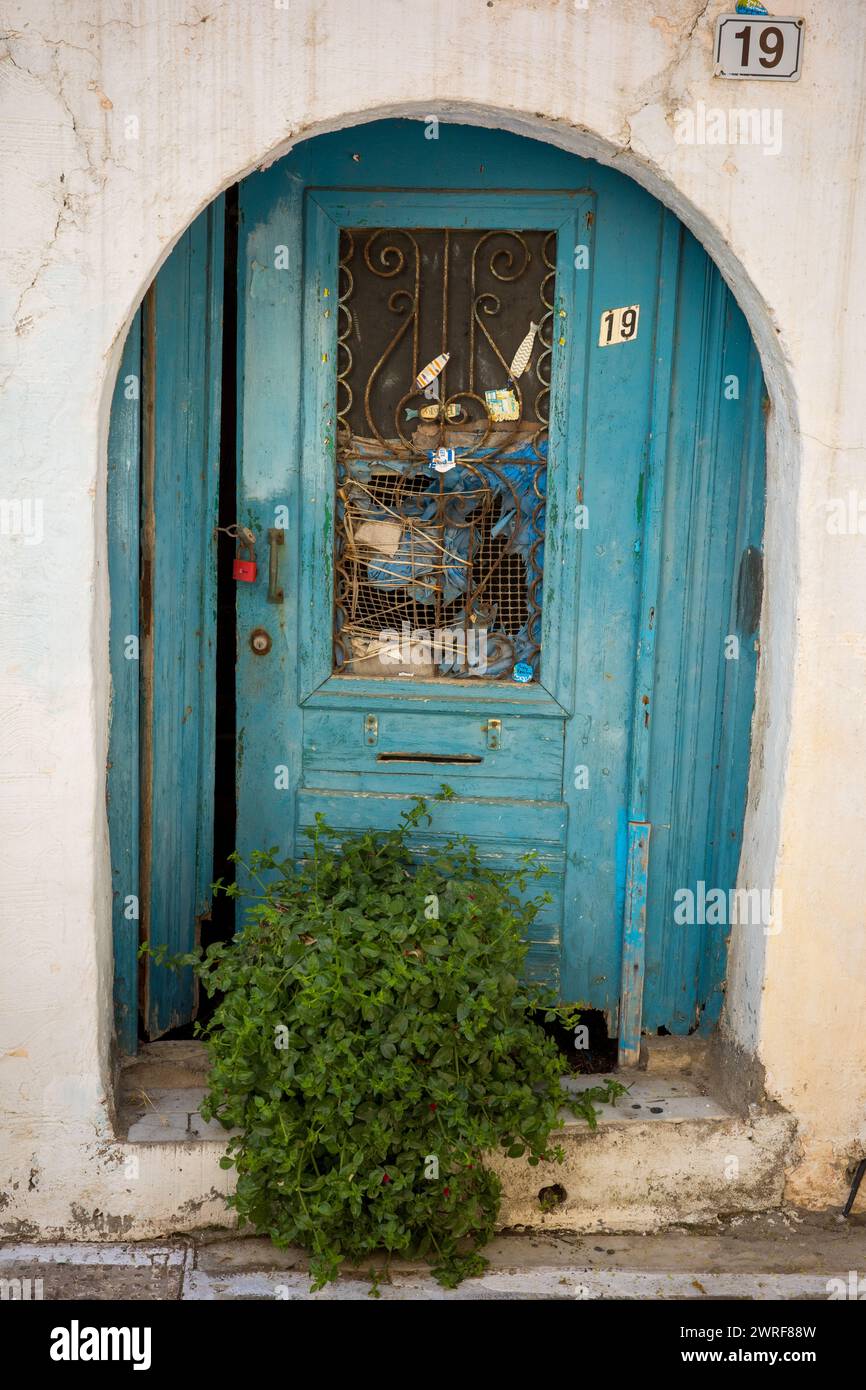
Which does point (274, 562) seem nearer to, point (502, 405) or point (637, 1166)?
point (502, 405)

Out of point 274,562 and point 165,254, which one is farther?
point 274,562

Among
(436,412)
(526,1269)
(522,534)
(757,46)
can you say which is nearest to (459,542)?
(522,534)

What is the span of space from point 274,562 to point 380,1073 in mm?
1402

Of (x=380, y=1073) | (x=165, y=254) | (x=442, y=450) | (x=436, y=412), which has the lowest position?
(x=380, y=1073)

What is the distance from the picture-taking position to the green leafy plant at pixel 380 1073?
2713 millimetres

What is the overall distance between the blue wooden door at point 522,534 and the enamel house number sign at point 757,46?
0.43 metres

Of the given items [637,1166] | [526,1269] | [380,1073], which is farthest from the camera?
[637,1166]

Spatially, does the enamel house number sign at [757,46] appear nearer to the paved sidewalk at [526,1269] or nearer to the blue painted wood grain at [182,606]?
the blue painted wood grain at [182,606]

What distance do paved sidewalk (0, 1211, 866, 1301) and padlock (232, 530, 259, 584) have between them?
1.72 meters

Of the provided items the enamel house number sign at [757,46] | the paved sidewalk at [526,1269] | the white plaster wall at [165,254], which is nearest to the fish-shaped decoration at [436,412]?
the white plaster wall at [165,254]

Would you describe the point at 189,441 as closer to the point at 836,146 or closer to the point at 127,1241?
the point at 836,146

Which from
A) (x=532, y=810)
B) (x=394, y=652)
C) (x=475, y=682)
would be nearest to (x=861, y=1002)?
(x=532, y=810)

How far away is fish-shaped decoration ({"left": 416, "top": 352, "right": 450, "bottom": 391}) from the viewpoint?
321cm

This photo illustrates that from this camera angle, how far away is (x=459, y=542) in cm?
328
